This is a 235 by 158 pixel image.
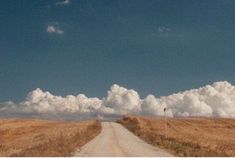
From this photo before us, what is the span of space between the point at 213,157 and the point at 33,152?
45.4 feet

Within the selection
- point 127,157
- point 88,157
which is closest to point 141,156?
point 127,157

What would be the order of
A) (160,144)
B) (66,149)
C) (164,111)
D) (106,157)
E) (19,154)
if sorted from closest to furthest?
(106,157) → (19,154) → (66,149) → (160,144) → (164,111)

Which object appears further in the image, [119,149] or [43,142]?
[43,142]

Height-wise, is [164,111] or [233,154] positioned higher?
[164,111]

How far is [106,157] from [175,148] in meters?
11.0

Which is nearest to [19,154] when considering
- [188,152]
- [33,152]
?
[33,152]

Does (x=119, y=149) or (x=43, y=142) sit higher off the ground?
(x=43, y=142)

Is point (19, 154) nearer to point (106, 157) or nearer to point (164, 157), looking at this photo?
point (106, 157)

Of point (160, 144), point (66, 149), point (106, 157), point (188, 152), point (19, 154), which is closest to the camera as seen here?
point (106, 157)

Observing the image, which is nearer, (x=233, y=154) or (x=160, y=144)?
(x=233, y=154)

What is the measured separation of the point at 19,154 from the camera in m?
36.1

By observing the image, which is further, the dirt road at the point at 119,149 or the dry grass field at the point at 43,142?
the dry grass field at the point at 43,142

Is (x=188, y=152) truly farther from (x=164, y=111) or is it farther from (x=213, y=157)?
(x=164, y=111)

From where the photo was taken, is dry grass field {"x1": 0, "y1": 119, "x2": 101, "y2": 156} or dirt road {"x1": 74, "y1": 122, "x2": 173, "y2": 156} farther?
dry grass field {"x1": 0, "y1": 119, "x2": 101, "y2": 156}
